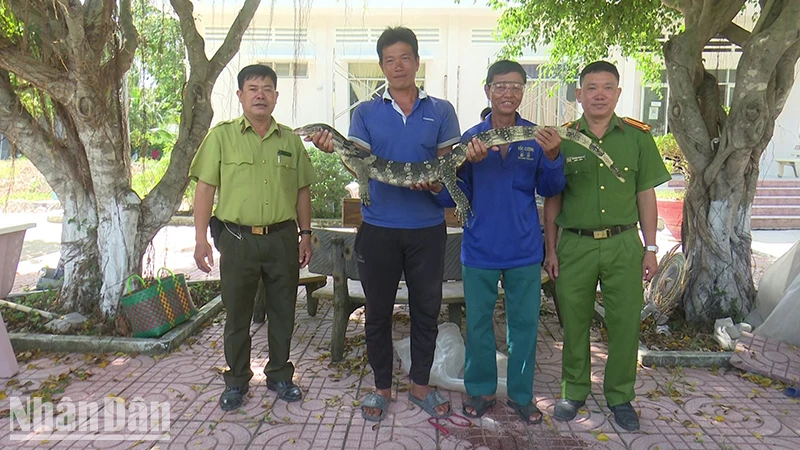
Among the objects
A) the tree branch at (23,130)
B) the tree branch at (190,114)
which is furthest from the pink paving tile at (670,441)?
the tree branch at (23,130)

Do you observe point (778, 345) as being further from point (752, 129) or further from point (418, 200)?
point (418, 200)

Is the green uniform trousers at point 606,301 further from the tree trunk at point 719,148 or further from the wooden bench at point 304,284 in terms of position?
the wooden bench at point 304,284

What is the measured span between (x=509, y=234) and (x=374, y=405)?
4.57 feet

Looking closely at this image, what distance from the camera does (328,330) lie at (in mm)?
5266

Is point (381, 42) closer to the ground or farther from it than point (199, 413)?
farther from it

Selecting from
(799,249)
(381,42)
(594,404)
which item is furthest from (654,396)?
(381,42)

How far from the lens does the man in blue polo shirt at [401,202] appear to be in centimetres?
327

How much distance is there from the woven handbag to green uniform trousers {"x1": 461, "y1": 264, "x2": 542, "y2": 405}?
109 inches

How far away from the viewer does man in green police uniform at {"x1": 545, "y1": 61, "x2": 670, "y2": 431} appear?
3344 mm

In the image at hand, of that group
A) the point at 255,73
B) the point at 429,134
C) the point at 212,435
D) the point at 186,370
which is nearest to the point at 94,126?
the point at 255,73

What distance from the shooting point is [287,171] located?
12.2ft

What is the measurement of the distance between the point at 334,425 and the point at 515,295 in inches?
54.6

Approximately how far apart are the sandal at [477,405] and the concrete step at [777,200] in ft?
38.3

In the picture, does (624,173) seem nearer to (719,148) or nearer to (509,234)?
(509,234)
